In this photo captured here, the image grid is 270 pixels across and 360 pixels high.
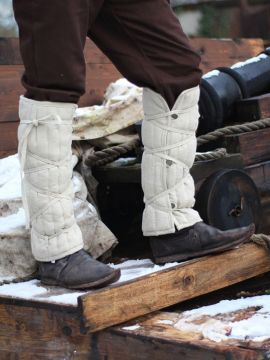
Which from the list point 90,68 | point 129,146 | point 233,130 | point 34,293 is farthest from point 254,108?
point 34,293

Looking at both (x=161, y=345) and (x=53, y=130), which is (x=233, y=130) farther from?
(x=161, y=345)

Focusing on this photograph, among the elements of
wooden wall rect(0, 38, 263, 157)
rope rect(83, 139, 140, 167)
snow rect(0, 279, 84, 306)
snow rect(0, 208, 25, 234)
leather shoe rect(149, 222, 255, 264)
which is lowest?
snow rect(0, 279, 84, 306)

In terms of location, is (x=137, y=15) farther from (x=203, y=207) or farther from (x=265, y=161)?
(x=265, y=161)

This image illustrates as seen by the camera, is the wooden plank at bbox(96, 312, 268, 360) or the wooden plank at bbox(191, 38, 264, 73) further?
the wooden plank at bbox(191, 38, 264, 73)

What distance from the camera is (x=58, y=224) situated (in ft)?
7.27

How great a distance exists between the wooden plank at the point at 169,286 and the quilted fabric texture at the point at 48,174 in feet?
0.77

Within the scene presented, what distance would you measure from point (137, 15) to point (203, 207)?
0.77 meters

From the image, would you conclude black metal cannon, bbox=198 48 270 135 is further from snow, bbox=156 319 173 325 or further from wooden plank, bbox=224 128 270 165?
snow, bbox=156 319 173 325

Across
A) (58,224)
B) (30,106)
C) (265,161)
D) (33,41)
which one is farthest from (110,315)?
(265,161)

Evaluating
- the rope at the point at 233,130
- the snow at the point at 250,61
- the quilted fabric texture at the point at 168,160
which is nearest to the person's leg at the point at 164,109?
the quilted fabric texture at the point at 168,160

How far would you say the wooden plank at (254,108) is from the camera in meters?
3.22

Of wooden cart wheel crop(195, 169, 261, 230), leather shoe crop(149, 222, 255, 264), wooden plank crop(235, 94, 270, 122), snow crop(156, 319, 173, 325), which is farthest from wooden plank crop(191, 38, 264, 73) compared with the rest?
snow crop(156, 319, 173, 325)

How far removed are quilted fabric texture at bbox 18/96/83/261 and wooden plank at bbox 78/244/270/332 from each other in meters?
0.24

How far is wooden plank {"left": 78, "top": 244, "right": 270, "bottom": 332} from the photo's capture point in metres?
2.04
